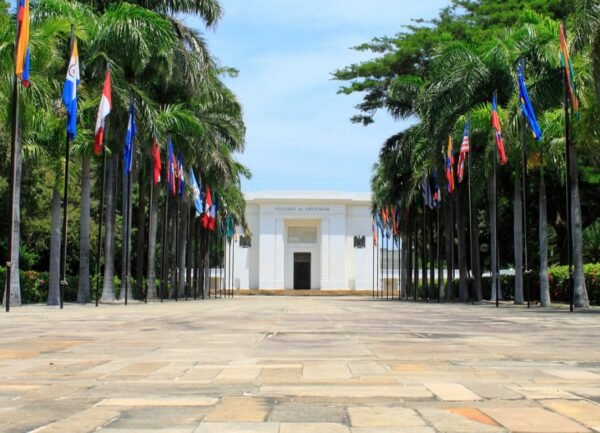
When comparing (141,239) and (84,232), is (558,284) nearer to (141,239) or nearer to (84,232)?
(141,239)

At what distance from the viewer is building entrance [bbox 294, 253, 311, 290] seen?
8075cm

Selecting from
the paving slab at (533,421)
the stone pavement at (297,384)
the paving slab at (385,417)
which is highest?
the paving slab at (533,421)

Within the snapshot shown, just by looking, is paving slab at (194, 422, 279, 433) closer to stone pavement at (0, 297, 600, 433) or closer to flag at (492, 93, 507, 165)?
stone pavement at (0, 297, 600, 433)

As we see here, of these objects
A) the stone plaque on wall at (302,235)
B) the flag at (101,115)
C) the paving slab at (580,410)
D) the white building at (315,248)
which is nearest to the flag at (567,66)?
the flag at (101,115)

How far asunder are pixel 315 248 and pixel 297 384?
2980 inches

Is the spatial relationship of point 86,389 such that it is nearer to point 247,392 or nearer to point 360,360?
point 247,392

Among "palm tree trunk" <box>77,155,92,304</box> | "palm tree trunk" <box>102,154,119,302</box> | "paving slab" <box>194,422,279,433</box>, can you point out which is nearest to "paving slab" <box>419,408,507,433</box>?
"paving slab" <box>194,422,279,433</box>

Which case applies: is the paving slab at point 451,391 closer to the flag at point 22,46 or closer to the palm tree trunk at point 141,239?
the flag at point 22,46

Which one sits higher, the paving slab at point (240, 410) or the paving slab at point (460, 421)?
the paving slab at point (460, 421)

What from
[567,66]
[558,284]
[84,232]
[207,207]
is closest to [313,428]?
[567,66]

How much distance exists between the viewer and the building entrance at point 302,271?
80.8 metres

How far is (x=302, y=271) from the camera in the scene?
81375 millimetres

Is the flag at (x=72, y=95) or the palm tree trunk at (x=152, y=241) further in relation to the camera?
the palm tree trunk at (x=152, y=241)

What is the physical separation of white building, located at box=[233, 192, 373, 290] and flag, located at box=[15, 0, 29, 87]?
5960cm
